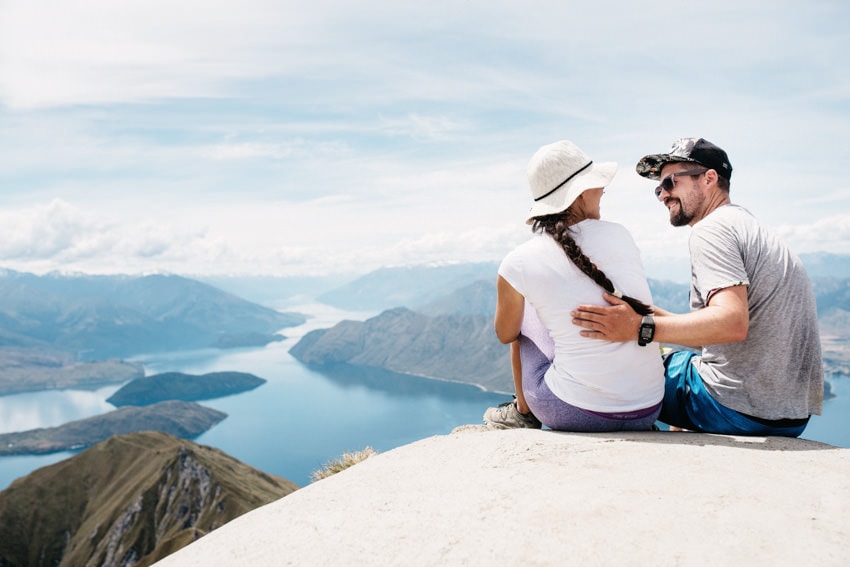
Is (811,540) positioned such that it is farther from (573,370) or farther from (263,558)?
(263,558)

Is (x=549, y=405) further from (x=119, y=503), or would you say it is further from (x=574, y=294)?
(x=119, y=503)

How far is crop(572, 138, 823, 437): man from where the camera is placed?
4.89 metres

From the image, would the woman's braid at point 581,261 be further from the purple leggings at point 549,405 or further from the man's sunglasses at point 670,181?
the man's sunglasses at point 670,181

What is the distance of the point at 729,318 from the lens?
4766 millimetres

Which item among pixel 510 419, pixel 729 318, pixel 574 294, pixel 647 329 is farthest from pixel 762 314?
pixel 510 419

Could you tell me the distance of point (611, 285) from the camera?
5.04 metres

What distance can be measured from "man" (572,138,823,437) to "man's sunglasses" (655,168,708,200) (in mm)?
10

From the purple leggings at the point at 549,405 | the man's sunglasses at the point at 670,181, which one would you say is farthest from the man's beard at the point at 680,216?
the purple leggings at the point at 549,405

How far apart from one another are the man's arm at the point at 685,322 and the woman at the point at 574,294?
0.40 ft

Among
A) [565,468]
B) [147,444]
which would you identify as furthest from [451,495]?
[147,444]

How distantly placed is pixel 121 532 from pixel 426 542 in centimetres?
12948

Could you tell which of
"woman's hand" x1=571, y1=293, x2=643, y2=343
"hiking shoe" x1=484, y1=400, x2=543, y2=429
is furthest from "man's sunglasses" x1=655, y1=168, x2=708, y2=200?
"hiking shoe" x1=484, y1=400, x2=543, y2=429

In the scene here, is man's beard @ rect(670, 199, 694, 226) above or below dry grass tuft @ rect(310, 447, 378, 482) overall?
above

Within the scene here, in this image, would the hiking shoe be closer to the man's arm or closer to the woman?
the woman
